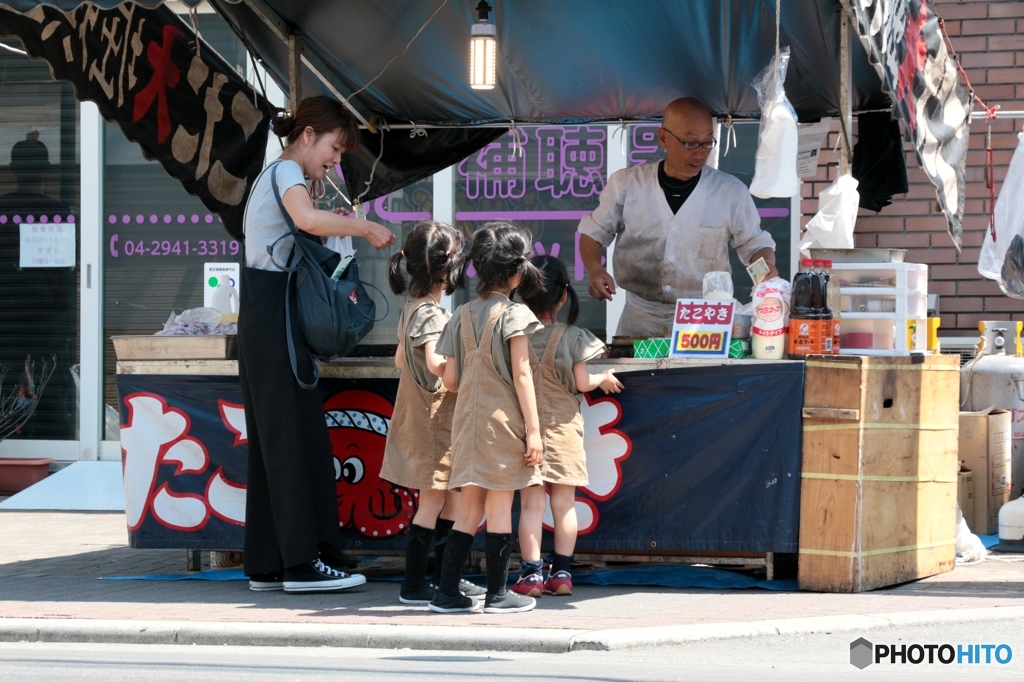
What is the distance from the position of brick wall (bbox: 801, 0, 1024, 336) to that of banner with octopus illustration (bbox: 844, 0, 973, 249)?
2.30 meters

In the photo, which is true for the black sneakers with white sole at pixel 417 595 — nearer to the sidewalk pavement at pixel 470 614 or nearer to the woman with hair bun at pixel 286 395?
the sidewalk pavement at pixel 470 614

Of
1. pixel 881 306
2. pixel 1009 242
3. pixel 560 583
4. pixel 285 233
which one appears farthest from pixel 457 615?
pixel 1009 242

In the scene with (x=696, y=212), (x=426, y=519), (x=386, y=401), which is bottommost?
(x=426, y=519)

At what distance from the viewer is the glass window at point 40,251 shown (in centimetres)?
1084

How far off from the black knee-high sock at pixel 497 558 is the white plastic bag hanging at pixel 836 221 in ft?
6.25

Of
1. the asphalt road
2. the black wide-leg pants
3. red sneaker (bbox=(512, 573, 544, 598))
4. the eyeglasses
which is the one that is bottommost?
the asphalt road

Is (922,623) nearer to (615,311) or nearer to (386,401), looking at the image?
(386,401)

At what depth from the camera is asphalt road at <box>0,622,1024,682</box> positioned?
4.50 m

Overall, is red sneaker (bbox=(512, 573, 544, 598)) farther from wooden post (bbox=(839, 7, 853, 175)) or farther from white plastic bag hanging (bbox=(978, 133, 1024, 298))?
white plastic bag hanging (bbox=(978, 133, 1024, 298))

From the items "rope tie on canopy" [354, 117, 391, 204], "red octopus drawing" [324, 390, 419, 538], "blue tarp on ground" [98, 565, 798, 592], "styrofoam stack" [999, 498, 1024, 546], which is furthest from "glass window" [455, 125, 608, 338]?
"blue tarp on ground" [98, 565, 798, 592]

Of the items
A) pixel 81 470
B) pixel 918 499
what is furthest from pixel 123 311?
pixel 918 499

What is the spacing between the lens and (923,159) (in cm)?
583

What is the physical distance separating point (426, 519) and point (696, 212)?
2.42 metres

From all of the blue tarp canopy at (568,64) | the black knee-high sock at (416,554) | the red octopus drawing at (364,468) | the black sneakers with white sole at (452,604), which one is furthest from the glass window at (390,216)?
the black sneakers with white sole at (452,604)
